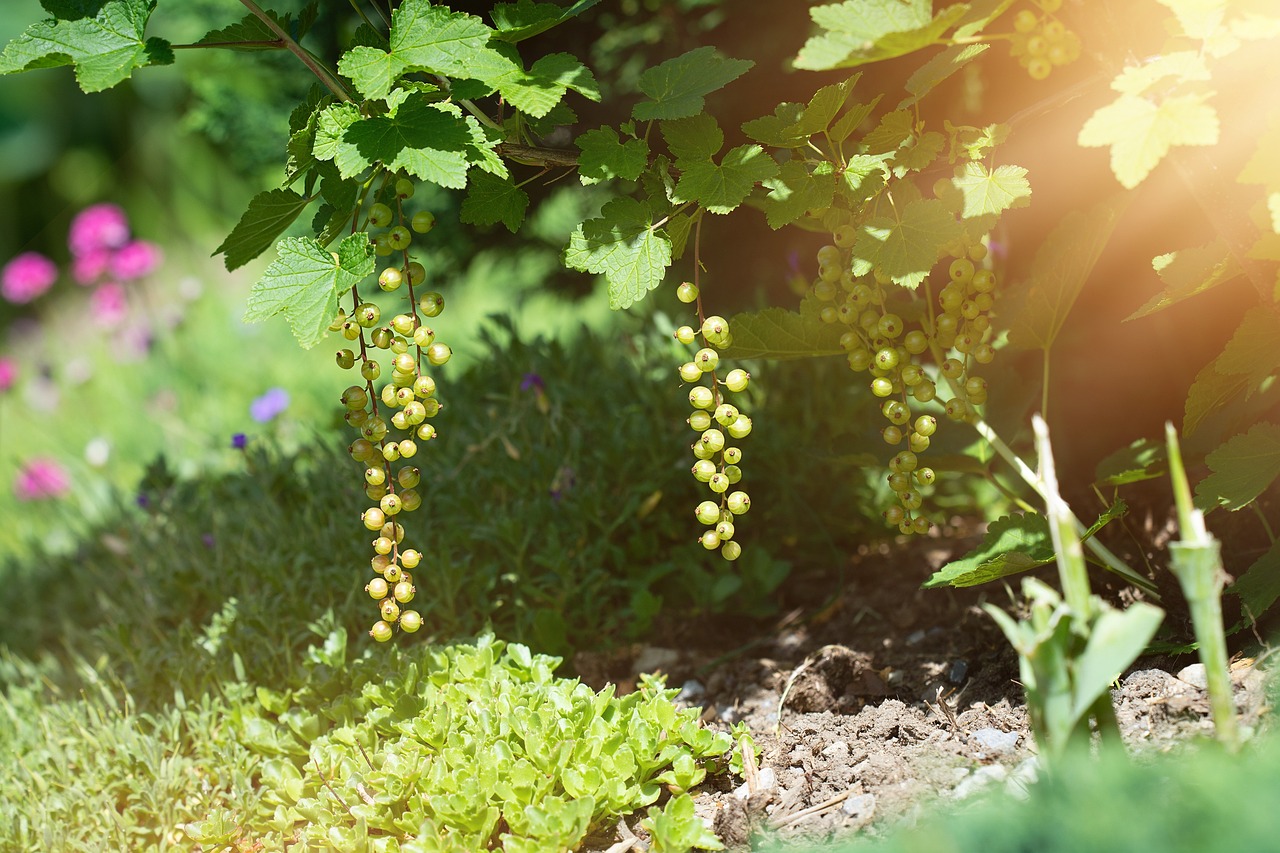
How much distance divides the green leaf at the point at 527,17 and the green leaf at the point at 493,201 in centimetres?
22

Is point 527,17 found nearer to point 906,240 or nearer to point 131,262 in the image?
point 906,240

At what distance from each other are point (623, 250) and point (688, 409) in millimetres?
1112

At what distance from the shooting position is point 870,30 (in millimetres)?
1251

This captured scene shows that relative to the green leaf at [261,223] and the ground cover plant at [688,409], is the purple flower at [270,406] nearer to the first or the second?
the ground cover plant at [688,409]

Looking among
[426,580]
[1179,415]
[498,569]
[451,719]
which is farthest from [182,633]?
[1179,415]

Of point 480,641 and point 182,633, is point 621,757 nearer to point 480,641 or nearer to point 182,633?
point 480,641

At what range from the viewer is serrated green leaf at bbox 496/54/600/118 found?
140 cm

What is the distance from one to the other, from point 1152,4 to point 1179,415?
0.87m

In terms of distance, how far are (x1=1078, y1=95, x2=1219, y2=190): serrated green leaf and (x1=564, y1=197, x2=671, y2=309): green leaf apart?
57 centimetres

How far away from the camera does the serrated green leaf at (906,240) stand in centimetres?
140

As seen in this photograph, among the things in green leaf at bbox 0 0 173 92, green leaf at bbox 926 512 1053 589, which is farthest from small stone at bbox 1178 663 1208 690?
green leaf at bbox 0 0 173 92

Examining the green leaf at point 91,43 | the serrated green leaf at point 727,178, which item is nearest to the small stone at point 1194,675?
the serrated green leaf at point 727,178

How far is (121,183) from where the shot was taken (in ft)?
21.9

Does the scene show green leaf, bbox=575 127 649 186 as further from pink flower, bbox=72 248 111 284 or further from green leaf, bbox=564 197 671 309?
pink flower, bbox=72 248 111 284
